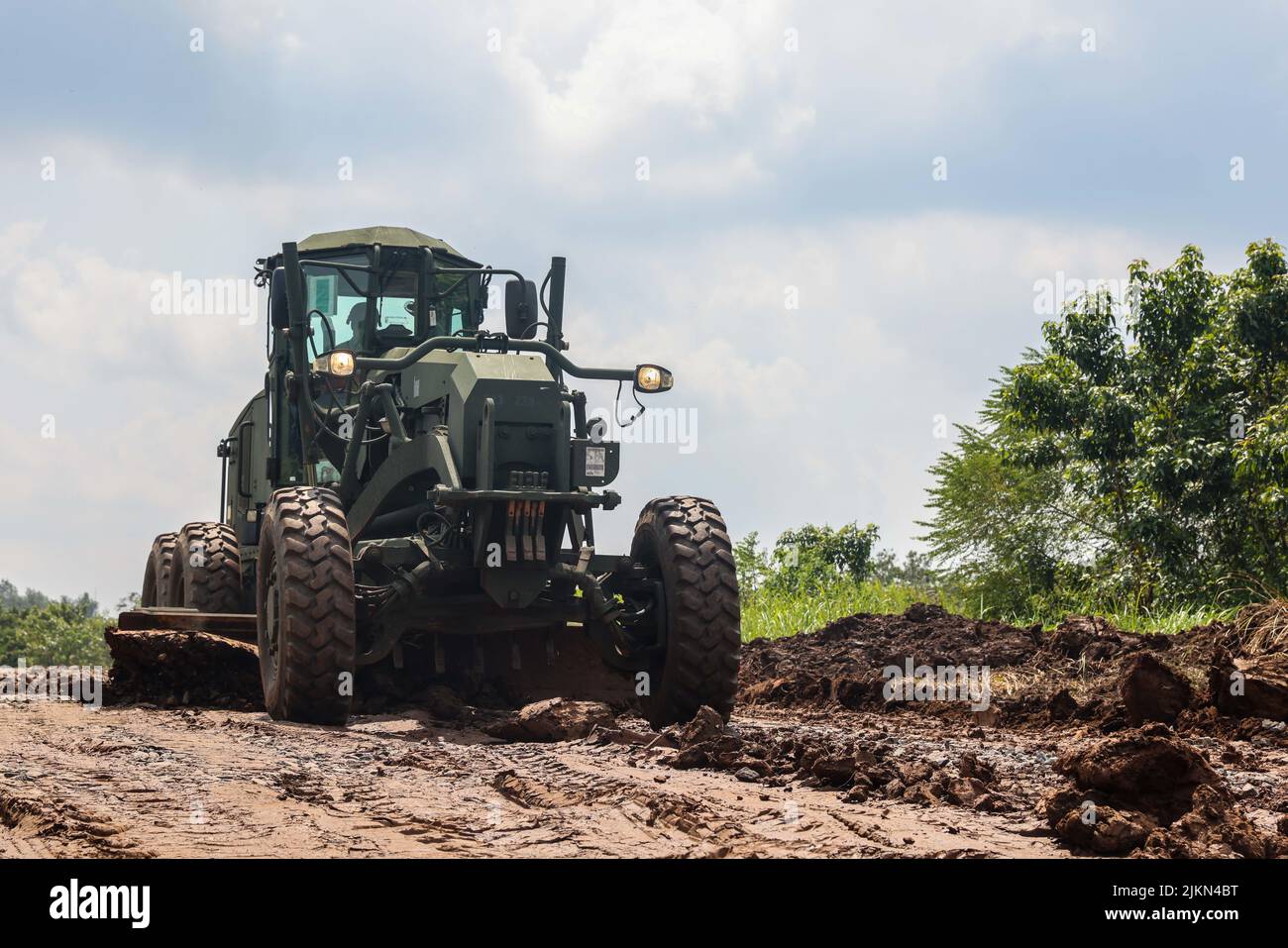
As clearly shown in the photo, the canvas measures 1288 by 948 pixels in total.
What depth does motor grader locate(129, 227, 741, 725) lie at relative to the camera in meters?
8.76

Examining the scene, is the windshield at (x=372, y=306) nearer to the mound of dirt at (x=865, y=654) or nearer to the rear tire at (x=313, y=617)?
the rear tire at (x=313, y=617)

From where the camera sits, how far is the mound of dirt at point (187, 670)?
33.5 ft

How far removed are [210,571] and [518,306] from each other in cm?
398

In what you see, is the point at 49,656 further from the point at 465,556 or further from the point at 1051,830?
the point at 1051,830

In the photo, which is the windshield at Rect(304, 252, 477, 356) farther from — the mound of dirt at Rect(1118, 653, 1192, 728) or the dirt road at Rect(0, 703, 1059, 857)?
the mound of dirt at Rect(1118, 653, 1192, 728)

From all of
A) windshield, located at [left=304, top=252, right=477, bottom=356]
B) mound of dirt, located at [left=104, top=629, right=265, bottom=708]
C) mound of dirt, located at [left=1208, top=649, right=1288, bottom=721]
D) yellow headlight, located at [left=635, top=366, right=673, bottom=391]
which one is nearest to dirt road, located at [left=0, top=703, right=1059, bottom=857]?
mound of dirt, located at [left=1208, top=649, right=1288, bottom=721]

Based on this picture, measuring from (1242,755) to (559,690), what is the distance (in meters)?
4.92

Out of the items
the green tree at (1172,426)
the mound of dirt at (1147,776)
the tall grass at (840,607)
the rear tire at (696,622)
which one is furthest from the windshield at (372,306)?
the green tree at (1172,426)

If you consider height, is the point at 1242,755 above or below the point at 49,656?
above

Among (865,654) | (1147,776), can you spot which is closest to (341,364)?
(1147,776)

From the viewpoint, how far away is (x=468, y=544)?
9.12m

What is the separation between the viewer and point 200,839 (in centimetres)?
495

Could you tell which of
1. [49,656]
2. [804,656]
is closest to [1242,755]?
[804,656]

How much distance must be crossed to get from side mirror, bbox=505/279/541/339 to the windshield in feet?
2.04
